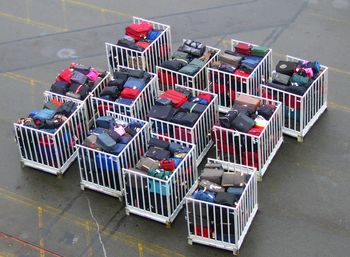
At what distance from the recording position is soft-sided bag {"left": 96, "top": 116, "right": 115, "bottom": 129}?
2786 cm

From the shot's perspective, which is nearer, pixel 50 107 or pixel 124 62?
pixel 50 107

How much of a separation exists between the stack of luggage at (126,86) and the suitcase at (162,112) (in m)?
1.11

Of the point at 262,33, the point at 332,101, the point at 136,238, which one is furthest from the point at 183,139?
the point at 262,33

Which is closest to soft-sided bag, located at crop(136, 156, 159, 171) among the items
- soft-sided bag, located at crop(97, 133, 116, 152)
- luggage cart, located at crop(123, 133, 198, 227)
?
luggage cart, located at crop(123, 133, 198, 227)

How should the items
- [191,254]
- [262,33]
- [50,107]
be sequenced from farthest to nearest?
[262,33], [50,107], [191,254]

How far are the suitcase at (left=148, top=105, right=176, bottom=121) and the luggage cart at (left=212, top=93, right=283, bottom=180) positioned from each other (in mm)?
1715

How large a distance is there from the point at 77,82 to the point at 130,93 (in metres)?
2.30

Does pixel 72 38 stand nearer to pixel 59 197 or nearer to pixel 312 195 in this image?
pixel 59 197

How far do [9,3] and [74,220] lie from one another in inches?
647

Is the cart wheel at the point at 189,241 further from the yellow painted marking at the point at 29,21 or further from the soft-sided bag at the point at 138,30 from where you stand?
the yellow painted marking at the point at 29,21

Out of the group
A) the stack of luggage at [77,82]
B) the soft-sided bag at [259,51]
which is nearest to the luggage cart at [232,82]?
the soft-sided bag at [259,51]

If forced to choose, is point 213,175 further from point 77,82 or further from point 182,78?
point 77,82

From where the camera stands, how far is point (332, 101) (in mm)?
31078

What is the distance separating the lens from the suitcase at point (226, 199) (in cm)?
2427
